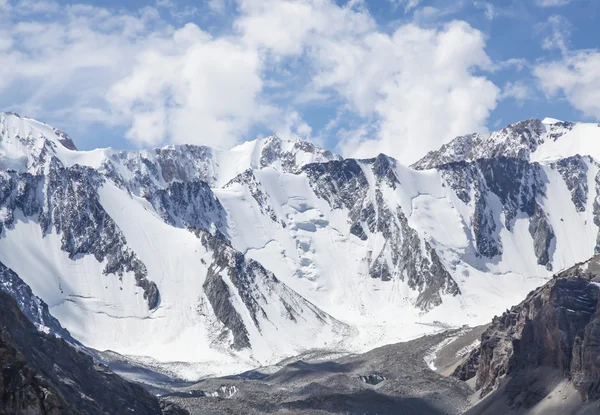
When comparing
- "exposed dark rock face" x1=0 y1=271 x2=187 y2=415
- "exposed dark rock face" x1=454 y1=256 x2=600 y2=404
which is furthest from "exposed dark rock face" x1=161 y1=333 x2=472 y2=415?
"exposed dark rock face" x1=0 y1=271 x2=187 y2=415

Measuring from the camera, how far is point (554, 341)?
158125 millimetres

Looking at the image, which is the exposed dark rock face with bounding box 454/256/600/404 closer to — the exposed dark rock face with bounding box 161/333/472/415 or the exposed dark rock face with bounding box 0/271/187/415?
the exposed dark rock face with bounding box 161/333/472/415

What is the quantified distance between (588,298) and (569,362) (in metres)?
15.5

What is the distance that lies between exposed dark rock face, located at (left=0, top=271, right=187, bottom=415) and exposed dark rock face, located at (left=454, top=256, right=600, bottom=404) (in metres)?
58.4

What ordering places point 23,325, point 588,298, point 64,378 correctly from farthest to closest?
point 588,298 < point 23,325 < point 64,378

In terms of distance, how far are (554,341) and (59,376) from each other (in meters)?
81.3

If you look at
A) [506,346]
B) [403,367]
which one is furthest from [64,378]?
[403,367]

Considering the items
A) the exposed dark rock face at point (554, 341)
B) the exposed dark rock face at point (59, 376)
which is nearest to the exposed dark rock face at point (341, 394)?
the exposed dark rock face at point (554, 341)

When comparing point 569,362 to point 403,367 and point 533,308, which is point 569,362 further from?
point 403,367

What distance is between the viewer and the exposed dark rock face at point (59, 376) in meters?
81.6

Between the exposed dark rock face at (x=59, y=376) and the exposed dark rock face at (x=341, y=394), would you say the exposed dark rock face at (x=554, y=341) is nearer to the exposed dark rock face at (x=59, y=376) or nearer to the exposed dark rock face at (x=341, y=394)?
the exposed dark rock face at (x=341, y=394)

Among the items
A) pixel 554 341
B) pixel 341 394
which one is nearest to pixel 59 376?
pixel 341 394

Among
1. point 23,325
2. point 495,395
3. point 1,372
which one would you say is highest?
point 23,325

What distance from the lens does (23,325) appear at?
386 ft
